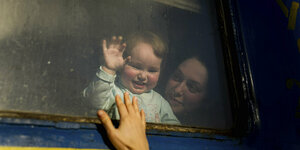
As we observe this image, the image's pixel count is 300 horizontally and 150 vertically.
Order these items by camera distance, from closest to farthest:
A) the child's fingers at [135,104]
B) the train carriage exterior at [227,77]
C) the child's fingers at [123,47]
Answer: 1. the train carriage exterior at [227,77]
2. the child's fingers at [135,104]
3. the child's fingers at [123,47]

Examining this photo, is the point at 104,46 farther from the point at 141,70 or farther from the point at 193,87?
the point at 193,87

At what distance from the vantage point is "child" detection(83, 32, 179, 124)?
84 centimetres

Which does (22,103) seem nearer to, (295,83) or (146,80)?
(146,80)

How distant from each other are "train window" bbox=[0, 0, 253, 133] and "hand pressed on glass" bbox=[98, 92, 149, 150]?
2.6 inches

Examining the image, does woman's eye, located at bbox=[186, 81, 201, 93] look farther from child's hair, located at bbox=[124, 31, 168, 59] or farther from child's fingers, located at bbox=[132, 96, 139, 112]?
child's fingers, located at bbox=[132, 96, 139, 112]

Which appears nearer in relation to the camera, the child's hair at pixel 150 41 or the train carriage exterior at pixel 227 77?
the train carriage exterior at pixel 227 77

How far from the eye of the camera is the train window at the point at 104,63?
770mm

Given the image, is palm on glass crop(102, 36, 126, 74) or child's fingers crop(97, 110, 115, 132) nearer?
child's fingers crop(97, 110, 115, 132)

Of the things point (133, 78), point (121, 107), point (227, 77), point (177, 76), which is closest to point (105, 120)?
point (121, 107)

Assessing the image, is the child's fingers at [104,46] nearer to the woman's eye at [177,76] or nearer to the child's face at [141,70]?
the child's face at [141,70]

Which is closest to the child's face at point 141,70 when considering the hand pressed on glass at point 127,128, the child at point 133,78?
the child at point 133,78

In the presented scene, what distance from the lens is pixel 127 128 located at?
750mm

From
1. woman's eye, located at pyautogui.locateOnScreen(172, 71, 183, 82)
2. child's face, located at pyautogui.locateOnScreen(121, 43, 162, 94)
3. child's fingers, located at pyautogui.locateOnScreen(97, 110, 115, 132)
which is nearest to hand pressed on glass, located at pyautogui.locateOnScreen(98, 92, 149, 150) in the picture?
child's fingers, located at pyautogui.locateOnScreen(97, 110, 115, 132)

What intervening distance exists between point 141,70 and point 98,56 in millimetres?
177
